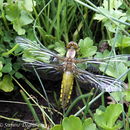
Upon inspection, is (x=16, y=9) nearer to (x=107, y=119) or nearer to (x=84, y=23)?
(x=84, y=23)

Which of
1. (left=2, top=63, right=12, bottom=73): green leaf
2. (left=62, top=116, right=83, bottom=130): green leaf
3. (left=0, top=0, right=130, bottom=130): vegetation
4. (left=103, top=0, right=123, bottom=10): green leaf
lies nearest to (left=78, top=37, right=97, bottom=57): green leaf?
(left=0, top=0, right=130, bottom=130): vegetation

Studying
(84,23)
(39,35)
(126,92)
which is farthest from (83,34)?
(126,92)

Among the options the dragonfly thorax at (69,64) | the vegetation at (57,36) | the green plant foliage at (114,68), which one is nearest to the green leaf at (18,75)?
the vegetation at (57,36)

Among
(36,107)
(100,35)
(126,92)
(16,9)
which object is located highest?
(16,9)

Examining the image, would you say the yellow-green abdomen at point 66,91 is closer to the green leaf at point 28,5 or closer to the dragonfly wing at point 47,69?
the dragonfly wing at point 47,69

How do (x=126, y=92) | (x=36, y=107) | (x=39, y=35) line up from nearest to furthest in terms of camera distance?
(x=126, y=92), (x=36, y=107), (x=39, y=35)

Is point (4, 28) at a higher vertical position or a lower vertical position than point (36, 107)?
higher
